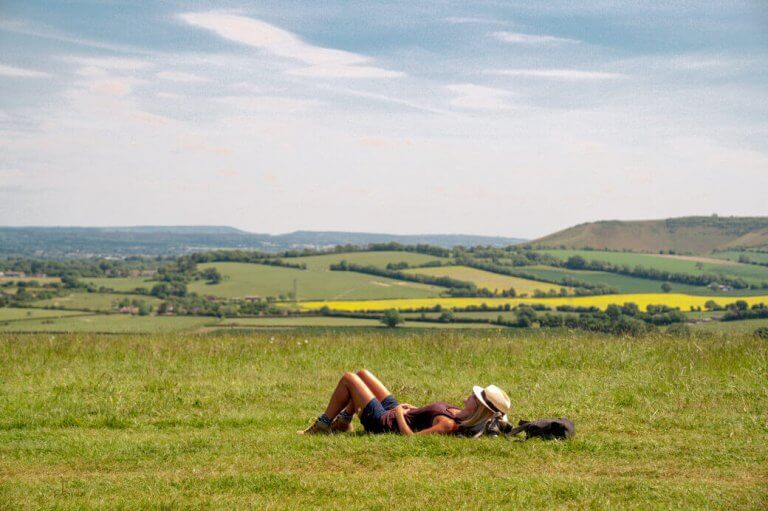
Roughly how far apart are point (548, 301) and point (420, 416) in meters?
53.3

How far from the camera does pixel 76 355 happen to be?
1738 centimetres

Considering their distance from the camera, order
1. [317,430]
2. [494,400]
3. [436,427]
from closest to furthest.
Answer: [494,400], [436,427], [317,430]

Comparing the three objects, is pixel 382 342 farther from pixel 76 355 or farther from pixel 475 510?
pixel 475 510

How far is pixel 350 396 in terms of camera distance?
10852 millimetres

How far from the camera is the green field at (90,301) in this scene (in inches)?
2509

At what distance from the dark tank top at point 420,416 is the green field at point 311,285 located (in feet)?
181

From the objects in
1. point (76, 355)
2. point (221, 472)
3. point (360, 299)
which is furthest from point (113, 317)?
point (221, 472)

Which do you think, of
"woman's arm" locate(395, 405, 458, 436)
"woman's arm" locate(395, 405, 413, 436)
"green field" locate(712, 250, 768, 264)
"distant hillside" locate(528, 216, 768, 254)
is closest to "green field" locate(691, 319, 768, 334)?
"woman's arm" locate(395, 405, 458, 436)

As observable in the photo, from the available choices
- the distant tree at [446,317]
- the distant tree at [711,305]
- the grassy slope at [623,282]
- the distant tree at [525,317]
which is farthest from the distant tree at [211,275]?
the distant tree at [711,305]

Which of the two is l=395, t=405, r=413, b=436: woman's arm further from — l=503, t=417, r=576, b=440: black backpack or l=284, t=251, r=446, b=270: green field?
l=284, t=251, r=446, b=270: green field

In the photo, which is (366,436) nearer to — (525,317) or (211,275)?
(525,317)

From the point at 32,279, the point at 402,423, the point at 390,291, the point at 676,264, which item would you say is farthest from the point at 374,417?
the point at 32,279

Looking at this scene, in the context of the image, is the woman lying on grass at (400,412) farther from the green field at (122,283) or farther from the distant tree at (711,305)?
the green field at (122,283)

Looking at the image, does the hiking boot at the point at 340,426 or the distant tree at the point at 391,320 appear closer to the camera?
the hiking boot at the point at 340,426
